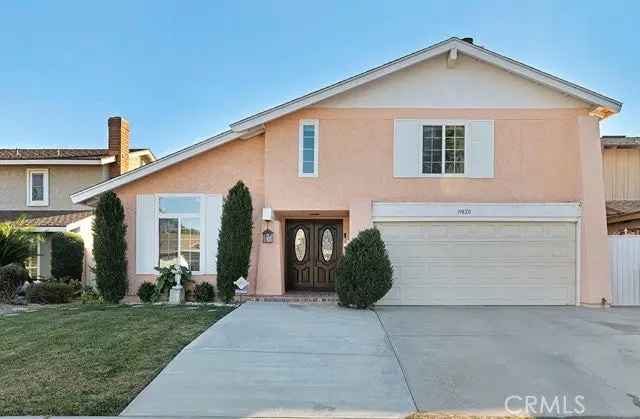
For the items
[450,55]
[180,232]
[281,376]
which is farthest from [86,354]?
[450,55]

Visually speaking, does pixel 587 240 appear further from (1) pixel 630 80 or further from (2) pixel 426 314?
(1) pixel 630 80

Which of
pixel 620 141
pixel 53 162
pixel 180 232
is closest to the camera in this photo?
pixel 180 232

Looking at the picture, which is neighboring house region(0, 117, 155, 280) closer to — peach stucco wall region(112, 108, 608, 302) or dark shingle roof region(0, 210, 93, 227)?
dark shingle roof region(0, 210, 93, 227)

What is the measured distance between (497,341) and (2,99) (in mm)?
22370

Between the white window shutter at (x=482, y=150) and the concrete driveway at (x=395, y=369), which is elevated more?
the white window shutter at (x=482, y=150)

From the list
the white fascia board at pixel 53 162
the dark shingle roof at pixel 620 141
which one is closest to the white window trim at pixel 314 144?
the white fascia board at pixel 53 162

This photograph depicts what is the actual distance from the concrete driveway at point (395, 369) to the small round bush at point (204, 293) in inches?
122

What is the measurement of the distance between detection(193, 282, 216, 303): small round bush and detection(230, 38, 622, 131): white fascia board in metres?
4.29

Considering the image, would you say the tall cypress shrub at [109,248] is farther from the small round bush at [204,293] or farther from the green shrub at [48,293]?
the small round bush at [204,293]

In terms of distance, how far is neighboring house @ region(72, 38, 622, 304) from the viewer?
1182 cm

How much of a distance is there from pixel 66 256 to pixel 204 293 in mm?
5461

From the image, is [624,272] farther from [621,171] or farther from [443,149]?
[443,149]

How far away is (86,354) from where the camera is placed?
636 centimetres

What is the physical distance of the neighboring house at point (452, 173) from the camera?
1182 cm
